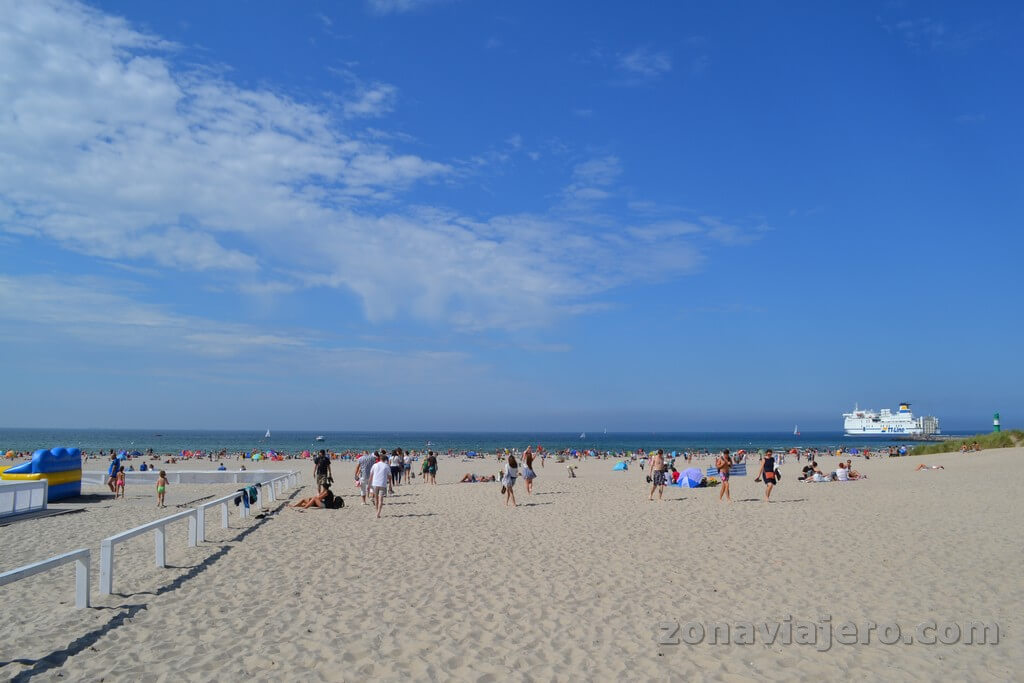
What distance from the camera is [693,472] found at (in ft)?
70.5

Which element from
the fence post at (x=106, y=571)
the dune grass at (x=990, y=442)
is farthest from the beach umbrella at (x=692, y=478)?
the dune grass at (x=990, y=442)

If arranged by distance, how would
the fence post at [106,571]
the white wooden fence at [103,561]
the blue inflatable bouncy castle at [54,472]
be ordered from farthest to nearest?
the blue inflatable bouncy castle at [54,472] → the fence post at [106,571] → the white wooden fence at [103,561]

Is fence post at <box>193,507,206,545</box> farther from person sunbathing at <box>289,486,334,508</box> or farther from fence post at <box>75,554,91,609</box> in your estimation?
person sunbathing at <box>289,486,334,508</box>

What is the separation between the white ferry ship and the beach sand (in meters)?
115

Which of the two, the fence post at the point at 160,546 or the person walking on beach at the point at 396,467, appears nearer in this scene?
the fence post at the point at 160,546

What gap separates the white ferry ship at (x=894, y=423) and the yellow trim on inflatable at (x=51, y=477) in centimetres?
12264

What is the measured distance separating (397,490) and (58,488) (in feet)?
32.1

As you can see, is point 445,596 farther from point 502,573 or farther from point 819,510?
point 819,510

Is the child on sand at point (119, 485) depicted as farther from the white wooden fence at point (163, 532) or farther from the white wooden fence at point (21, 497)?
the white wooden fence at point (163, 532)

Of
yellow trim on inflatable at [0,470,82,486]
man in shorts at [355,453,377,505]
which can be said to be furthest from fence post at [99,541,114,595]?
yellow trim on inflatable at [0,470,82,486]

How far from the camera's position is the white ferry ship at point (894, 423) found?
11338cm

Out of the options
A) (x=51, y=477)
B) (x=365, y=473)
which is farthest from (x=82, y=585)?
(x=51, y=477)

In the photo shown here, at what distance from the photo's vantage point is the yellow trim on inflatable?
1772 centimetres

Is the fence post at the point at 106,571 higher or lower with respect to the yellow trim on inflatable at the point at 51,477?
higher
